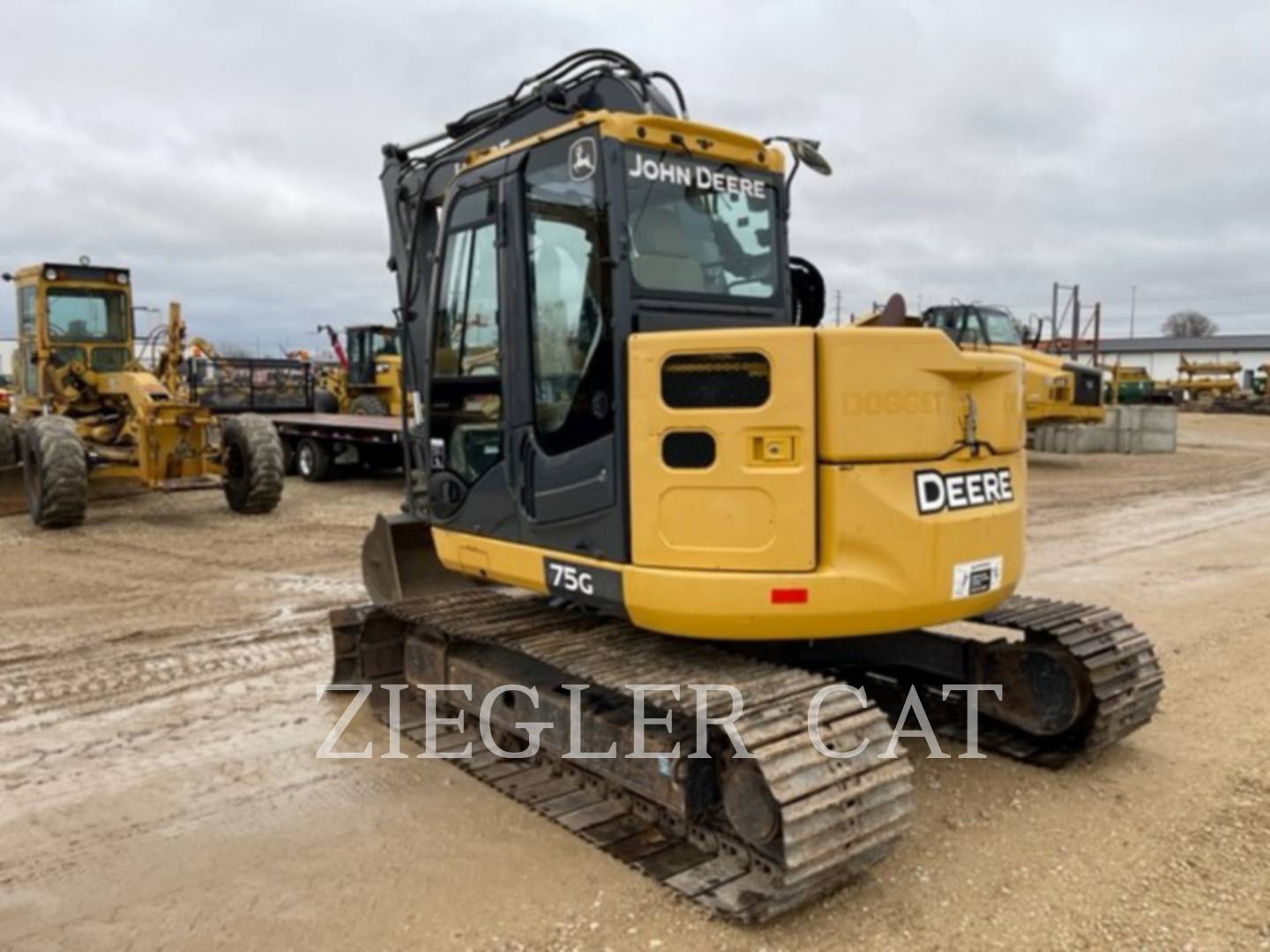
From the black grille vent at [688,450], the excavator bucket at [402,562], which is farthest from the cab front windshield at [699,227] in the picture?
the excavator bucket at [402,562]

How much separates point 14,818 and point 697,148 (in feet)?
13.0

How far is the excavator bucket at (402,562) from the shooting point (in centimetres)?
610

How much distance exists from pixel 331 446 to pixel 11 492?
15.4 feet

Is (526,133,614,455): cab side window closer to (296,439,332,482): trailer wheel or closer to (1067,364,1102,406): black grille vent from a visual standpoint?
(296,439,332,482): trailer wheel

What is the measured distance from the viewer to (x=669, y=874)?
154 inches

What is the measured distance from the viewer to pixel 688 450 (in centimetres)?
393

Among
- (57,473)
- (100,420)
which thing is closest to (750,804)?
(57,473)

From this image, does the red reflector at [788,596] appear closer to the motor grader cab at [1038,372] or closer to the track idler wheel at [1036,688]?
the track idler wheel at [1036,688]

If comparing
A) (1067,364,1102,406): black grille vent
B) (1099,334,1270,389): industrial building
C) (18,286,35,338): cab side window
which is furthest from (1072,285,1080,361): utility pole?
(1099,334,1270,389): industrial building

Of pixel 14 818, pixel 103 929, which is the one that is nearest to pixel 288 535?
pixel 14 818

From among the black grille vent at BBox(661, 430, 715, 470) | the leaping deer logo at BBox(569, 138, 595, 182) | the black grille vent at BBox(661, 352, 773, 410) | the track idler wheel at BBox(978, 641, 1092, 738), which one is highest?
the leaping deer logo at BBox(569, 138, 595, 182)

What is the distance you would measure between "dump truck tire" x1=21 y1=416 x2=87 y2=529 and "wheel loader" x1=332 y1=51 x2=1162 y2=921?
24.8 ft

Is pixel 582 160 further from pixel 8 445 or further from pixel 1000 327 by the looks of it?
pixel 1000 327

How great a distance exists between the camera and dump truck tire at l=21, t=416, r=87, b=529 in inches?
438
